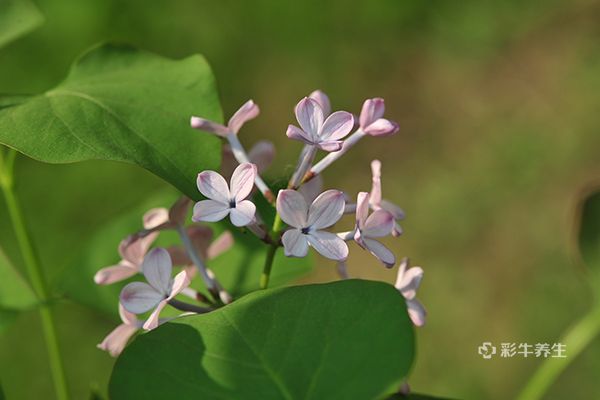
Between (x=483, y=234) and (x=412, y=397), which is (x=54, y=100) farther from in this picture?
(x=483, y=234)

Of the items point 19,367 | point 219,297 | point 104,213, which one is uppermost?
point 219,297

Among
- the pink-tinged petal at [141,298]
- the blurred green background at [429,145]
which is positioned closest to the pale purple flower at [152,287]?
the pink-tinged petal at [141,298]

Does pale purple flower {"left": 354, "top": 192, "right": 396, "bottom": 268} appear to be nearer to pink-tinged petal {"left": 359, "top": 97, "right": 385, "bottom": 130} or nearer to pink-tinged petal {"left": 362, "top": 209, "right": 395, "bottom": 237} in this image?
pink-tinged petal {"left": 362, "top": 209, "right": 395, "bottom": 237}

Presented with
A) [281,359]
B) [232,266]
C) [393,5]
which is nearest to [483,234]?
[393,5]

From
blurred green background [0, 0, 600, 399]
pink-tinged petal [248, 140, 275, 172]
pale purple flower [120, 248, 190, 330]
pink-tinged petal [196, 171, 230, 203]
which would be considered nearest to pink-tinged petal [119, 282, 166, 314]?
pale purple flower [120, 248, 190, 330]

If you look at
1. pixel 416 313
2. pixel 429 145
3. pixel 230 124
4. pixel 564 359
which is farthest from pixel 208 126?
pixel 429 145

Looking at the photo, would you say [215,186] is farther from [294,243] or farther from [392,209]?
[392,209]

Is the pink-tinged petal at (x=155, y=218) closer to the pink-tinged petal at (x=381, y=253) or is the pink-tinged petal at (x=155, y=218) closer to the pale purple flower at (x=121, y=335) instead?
the pale purple flower at (x=121, y=335)
